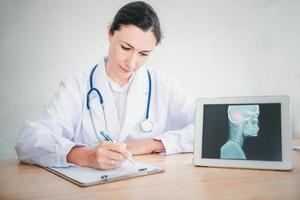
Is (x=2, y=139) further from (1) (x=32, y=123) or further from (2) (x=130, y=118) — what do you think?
(2) (x=130, y=118)

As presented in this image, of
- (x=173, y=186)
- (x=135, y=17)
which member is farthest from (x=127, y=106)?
(x=173, y=186)

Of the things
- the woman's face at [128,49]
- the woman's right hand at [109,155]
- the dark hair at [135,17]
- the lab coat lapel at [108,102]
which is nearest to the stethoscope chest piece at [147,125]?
the lab coat lapel at [108,102]

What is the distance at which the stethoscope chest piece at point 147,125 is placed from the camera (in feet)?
4.68

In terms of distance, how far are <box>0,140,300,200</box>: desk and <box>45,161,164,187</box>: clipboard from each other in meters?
0.02

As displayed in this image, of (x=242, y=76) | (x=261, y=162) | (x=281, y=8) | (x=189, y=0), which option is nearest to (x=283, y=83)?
(x=242, y=76)

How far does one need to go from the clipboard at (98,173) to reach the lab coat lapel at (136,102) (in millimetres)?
451

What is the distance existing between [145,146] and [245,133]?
16.2 inches

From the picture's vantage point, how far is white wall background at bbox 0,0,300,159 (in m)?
1.28

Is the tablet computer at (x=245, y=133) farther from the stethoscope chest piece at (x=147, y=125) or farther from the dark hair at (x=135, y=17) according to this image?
the dark hair at (x=135, y=17)

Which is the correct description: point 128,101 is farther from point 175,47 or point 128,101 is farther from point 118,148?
point 118,148

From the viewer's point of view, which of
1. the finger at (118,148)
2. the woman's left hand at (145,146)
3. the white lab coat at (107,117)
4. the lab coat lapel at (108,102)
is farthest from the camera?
the lab coat lapel at (108,102)

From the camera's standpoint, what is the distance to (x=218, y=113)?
38.9 inches

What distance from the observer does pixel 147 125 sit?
144cm

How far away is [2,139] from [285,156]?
100cm
